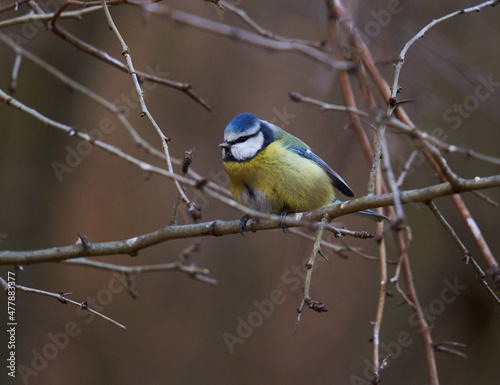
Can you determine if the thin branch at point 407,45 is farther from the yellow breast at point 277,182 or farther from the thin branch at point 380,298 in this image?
the yellow breast at point 277,182

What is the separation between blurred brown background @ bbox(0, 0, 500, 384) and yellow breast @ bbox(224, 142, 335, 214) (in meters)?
1.13

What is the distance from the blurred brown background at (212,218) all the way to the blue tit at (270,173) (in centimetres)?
110

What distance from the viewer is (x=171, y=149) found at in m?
4.31

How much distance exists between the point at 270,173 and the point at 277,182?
0.07 meters

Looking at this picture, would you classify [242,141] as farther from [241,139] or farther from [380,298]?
[380,298]

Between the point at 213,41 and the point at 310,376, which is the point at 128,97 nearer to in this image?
the point at 213,41

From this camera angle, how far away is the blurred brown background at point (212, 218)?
13.7 feet

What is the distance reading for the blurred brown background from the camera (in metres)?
4.18

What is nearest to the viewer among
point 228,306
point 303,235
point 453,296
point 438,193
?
point 438,193

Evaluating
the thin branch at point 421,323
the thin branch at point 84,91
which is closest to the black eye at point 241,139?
the thin branch at point 84,91

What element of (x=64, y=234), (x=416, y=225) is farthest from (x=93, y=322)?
(x=416, y=225)

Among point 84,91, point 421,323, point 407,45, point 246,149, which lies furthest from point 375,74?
point 84,91

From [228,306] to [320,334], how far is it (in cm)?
82

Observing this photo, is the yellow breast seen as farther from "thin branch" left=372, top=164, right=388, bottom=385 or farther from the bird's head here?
"thin branch" left=372, top=164, right=388, bottom=385
